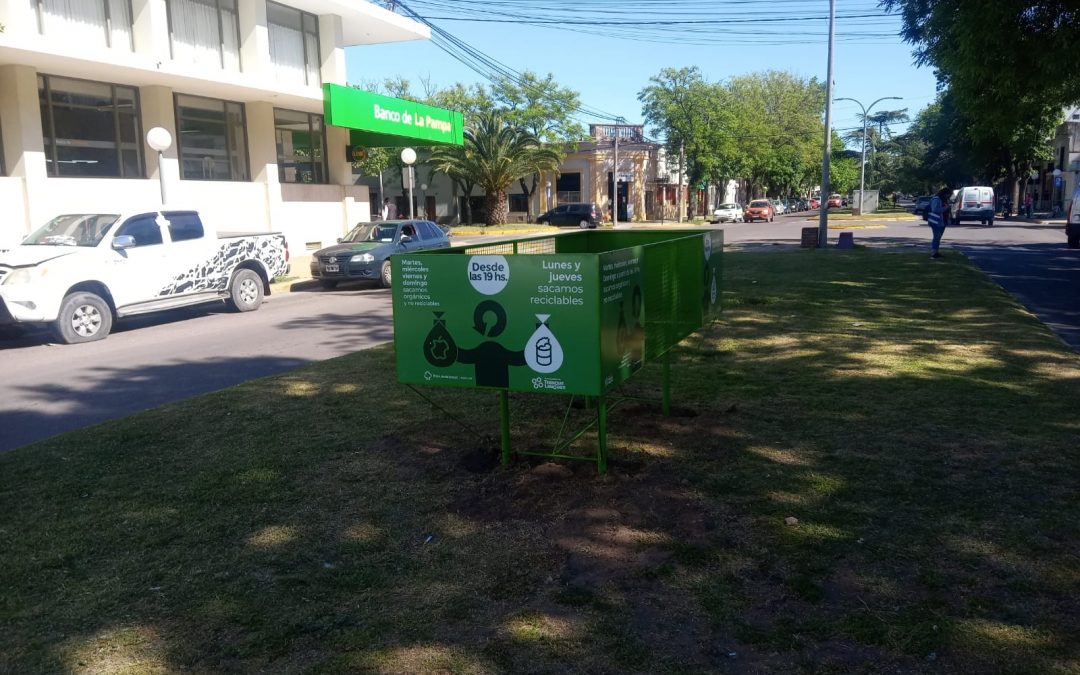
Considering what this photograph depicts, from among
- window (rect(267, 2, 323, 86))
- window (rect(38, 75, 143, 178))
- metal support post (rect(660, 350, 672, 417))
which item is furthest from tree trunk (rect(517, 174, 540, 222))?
metal support post (rect(660, 350, 672, 417))

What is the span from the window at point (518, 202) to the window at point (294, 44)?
118ft

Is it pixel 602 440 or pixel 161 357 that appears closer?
pixel 602 440

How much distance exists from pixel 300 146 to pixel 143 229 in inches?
582

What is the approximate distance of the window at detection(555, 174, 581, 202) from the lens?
63.1 m

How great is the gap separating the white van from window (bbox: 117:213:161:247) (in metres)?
41.7

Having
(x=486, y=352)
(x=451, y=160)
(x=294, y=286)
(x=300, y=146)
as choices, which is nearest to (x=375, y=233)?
(x=294, y=286)

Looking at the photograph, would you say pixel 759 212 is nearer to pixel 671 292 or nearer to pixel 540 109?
pixel 540 109

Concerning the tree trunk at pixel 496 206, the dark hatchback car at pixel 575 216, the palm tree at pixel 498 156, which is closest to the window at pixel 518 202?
the dark hatchback car at pixel 575 216

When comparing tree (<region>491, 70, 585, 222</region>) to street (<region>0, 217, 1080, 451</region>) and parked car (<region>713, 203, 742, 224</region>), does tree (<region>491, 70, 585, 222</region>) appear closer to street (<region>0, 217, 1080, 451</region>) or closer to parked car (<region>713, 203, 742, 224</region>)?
parked car (<region>713, 203, 742, 224</region>)

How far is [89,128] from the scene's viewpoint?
802 inches

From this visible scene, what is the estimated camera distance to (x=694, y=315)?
6.94 meters

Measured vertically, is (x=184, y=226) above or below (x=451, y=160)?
below

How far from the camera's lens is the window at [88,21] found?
1859 centimetres

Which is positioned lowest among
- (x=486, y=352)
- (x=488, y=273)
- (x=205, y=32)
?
(x=486, y=352)
